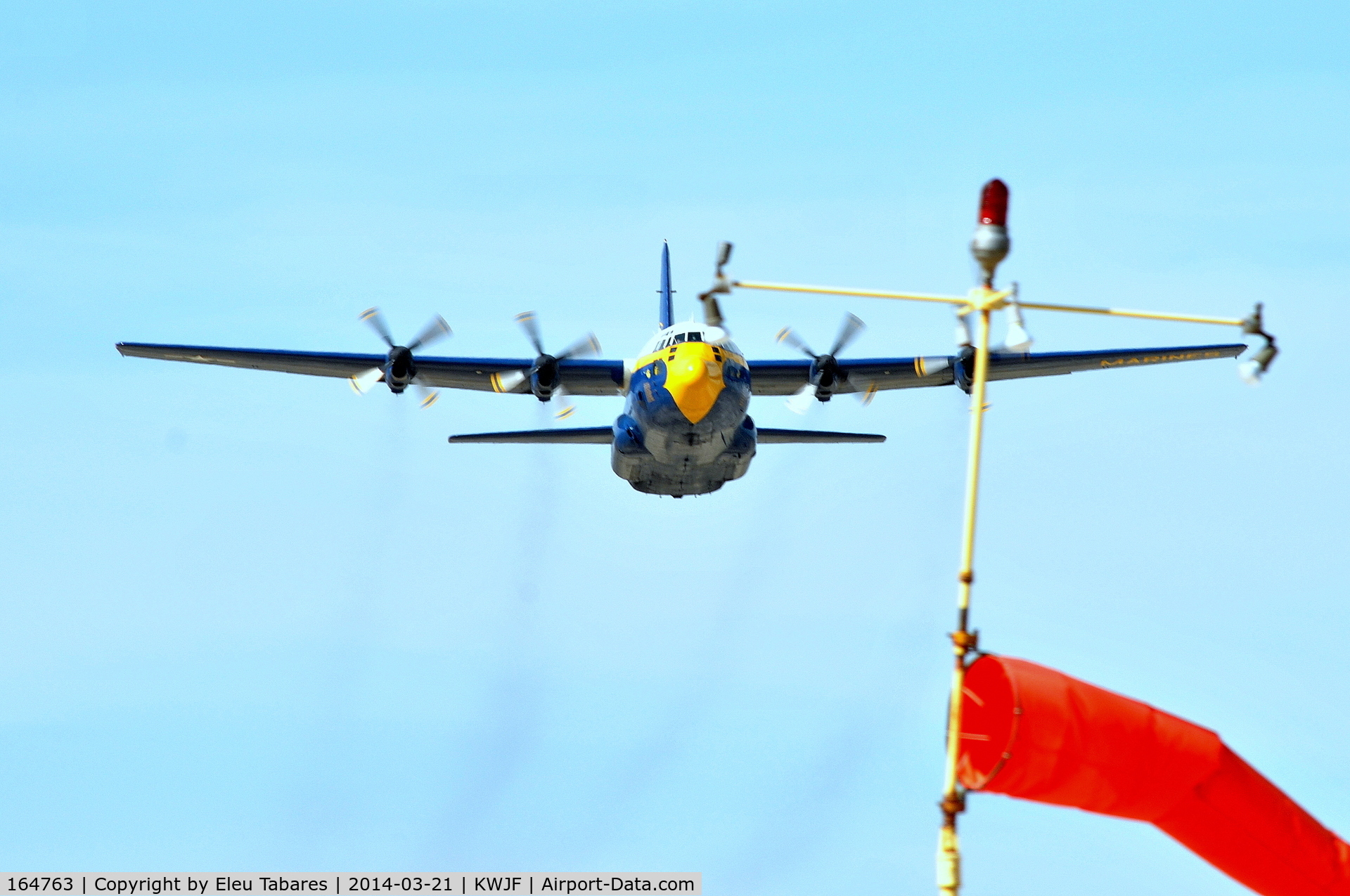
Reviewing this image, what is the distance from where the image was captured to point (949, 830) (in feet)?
40.6

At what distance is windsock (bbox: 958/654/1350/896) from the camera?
42.9ft

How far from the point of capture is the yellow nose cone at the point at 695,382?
30734 mm

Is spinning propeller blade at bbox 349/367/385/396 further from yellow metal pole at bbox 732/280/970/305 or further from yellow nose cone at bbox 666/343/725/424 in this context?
yellow metal pole at bbox 732/280/970/305

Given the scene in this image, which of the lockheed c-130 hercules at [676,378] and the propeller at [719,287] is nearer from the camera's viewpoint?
the propeller at [719,287]

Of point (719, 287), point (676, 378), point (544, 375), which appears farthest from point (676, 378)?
point (719, 287)

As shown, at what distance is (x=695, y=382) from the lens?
3067 cm

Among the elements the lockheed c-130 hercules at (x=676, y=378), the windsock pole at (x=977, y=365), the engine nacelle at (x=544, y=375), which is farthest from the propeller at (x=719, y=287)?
the engine nacelle at (x=544, y=375)

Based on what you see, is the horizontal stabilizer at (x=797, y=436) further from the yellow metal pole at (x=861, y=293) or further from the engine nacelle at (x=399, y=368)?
the yellow metal pole at (x=861, y=293)

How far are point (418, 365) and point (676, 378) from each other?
7.71 metres

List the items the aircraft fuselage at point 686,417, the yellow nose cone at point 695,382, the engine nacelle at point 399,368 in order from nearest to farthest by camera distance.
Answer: the yellow nose cone at point 695,382 → the aircraft fuselage at point 686,417 → the engine nacelle at point 399,368

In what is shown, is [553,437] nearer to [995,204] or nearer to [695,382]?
[695,382]

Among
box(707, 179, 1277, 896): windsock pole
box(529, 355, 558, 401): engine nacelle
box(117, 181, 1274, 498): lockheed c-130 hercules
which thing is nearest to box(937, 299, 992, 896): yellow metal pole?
box(707, 179, 1277, 896): windsock pole

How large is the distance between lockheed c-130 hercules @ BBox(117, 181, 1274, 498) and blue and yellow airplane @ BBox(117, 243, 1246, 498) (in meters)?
0.03

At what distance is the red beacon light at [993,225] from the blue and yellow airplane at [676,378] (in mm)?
18017
